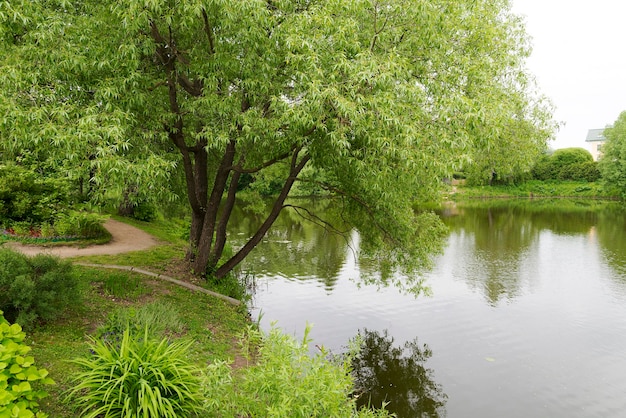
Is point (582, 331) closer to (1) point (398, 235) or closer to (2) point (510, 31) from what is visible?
(1) point (398, 235)

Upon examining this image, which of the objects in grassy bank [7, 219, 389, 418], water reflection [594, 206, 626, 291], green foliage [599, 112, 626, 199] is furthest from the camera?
green foliage [599, 112, 626, 199]

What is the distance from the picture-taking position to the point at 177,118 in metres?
8.30

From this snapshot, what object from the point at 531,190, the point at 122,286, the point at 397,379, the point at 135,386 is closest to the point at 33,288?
the point at 135,386

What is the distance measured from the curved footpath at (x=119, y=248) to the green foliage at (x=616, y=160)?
146ft

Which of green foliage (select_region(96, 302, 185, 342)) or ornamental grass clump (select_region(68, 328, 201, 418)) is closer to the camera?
ornamental grass clump (select_region(68, 328, 201, 418))

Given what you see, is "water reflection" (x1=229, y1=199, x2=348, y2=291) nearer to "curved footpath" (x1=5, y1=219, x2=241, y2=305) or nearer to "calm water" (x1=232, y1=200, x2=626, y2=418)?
"calm water" (x1=232, y1=200, x2=626, y2=418)

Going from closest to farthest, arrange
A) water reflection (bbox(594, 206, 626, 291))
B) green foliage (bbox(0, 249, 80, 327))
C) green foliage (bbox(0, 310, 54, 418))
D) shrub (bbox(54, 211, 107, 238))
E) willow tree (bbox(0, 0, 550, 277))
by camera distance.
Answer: green foliage (bbox(0, 310, 54, 418)), green foliage (bbox(0, 249, 80, 327)), willow tree (bbox(0, 0, 550, 277)), shrub (bbox(54, 211, 107, 238)), water reflection (bbox(594, 206, 626, 291))

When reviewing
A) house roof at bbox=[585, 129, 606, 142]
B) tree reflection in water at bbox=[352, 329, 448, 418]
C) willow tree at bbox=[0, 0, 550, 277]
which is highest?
house roof at bbox=[585, 129, 606, 142]

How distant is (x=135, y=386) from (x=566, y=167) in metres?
62.3

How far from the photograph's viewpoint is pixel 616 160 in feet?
148

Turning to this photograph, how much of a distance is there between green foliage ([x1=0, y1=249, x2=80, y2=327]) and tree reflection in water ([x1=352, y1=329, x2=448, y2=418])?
4597mm

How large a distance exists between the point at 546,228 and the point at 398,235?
22.1 metres

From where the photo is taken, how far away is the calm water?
8.46 metres

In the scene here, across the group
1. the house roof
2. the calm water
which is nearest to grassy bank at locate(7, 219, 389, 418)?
the calm water
